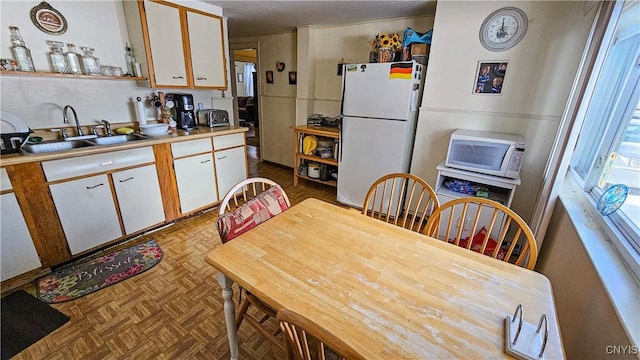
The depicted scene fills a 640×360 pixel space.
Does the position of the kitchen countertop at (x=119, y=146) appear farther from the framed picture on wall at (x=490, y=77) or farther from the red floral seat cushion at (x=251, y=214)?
the framed picture on wall at (x=490, y=77)

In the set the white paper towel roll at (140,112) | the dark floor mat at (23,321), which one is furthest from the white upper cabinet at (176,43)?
the dark floor mat at (23,321)

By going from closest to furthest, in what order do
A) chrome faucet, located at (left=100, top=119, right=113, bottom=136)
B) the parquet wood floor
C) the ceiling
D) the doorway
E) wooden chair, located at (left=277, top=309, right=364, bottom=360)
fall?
wooden chair, located at (left=277, top=309, right=364, bottom=360) < the parquet wood floor < chrome faucet, located at (left=100, top=119, right=113, bottom=136) < the ceiling < the doorway

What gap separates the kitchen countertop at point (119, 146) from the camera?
64.0 inches

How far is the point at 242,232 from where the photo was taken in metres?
1.21

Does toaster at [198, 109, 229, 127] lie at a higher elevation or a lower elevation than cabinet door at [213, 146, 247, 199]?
higher

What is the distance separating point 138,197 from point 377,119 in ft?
7.69

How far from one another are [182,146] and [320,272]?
2096 millimetres

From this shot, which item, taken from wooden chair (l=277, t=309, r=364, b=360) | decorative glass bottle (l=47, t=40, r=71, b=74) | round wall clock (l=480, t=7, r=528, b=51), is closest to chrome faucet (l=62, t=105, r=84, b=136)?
decorative glass bottle (l=47, t=40, r=71, b=74)

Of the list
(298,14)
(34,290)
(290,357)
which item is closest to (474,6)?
(298,14)

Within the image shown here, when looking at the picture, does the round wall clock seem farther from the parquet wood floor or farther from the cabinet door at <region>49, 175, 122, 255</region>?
the cabinet door at <region>49, 175, 122, 255</region>

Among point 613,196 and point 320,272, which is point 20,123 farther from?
point 613,196

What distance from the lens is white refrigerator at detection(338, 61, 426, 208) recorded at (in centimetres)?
242

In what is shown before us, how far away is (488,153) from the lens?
2.09m

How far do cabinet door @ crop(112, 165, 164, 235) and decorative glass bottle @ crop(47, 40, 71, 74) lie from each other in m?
0.90
